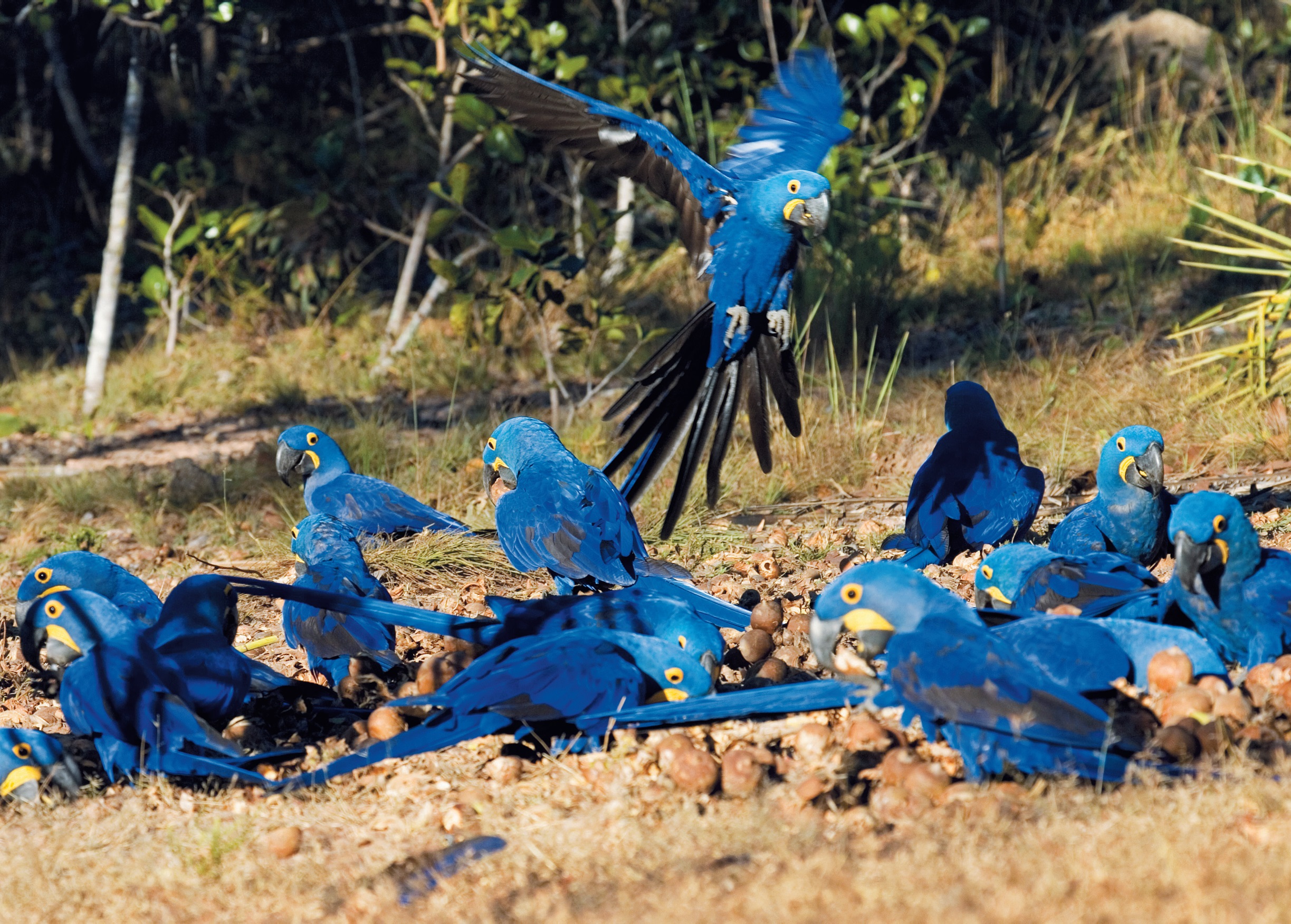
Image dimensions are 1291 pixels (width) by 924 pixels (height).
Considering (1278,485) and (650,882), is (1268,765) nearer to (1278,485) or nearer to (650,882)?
(650,882)

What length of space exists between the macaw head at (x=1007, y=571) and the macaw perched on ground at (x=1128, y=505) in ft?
1.29

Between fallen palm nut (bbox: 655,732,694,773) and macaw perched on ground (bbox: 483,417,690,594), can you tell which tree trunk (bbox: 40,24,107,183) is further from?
fallen palm nut (bbox: 655,732,694,773)

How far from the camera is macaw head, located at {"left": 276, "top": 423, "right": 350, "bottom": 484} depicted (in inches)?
177

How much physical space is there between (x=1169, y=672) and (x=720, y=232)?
2.19 metres

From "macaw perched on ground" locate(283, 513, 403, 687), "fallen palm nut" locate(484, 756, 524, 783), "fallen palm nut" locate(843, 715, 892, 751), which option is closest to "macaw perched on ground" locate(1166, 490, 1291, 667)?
"fallen palm nut" locate(843, 715, 892, 751)

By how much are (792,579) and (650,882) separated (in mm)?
2131

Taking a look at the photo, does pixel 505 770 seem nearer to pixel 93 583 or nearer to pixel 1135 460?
pixel 93 583

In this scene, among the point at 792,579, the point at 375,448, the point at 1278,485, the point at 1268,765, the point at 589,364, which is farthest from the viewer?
the point at 589,364

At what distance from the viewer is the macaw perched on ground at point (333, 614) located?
3.22 meters

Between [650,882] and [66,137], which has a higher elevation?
[66,137]

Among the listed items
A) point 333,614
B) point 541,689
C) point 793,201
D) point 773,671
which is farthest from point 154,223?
point 541,689

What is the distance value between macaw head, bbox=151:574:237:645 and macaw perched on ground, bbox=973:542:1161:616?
1.92 meters

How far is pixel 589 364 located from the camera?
267 inches

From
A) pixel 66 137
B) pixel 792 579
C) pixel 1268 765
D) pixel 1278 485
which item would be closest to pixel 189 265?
pixel 66 137
